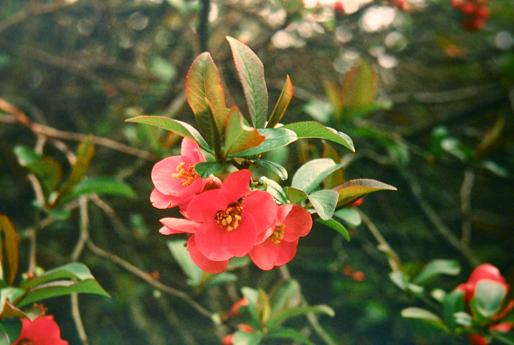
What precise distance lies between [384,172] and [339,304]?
0.59 m

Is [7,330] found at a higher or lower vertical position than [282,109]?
lower

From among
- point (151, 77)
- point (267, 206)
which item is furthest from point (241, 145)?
point (151, 77)

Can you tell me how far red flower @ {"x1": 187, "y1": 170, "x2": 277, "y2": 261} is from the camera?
637mm

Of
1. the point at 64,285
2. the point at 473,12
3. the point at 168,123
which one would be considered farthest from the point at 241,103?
the point at 168,123

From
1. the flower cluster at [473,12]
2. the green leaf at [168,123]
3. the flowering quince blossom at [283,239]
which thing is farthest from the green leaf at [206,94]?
the flower cluster at [473,12]

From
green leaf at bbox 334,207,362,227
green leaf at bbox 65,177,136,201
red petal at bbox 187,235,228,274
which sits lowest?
green leaf at bbox 65,177,136,201

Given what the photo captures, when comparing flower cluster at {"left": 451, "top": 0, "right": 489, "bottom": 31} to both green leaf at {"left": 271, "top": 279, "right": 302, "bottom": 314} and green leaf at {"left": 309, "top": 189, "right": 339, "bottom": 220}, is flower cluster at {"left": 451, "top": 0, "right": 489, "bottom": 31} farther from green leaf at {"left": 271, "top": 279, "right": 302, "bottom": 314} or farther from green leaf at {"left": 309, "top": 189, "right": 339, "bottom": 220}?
green leaf at {"left": 309, "top": 189, "right": 339, "bottom": 220}

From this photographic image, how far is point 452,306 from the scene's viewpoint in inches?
40.9

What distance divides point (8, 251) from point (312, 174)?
0.51 metres

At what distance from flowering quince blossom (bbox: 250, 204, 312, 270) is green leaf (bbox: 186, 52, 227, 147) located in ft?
0.44

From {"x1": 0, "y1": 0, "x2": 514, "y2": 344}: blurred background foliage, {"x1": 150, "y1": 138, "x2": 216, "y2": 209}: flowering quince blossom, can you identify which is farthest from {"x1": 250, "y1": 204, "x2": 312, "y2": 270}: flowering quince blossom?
{"x1": 0, "y1": 0, "x2": 514, "y2": 344}: blurred background foliage

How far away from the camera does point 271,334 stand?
1.03 m

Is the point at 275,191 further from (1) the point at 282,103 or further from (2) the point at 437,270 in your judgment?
(2) the point at 437,270

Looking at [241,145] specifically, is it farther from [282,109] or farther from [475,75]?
[475,75]
